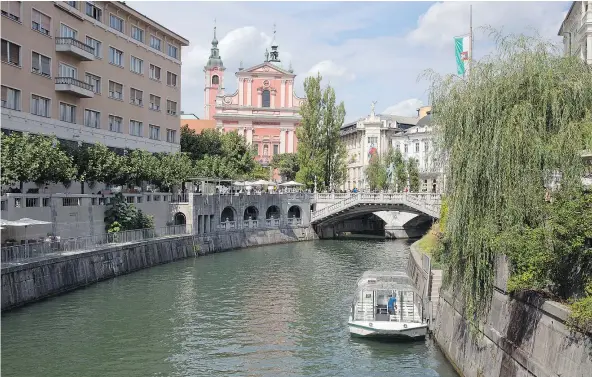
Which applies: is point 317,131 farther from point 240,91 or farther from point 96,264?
point 96,264

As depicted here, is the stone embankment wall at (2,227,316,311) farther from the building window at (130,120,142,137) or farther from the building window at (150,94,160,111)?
the building window at (150,94,160,111)

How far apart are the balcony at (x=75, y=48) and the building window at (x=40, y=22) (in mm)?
1436

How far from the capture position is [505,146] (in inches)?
889

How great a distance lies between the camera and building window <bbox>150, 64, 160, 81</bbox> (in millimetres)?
70562

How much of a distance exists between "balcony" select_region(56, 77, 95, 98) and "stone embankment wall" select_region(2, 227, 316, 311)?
13.5 metres

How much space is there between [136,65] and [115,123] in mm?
6594

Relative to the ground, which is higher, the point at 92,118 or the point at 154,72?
the point at 154,72

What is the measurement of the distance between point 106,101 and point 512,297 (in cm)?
4841

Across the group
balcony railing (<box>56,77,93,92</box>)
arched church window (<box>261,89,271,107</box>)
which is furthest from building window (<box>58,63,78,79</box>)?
arched church window (<box>261,89,271,107</box>)

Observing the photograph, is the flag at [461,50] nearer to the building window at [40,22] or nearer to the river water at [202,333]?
the river water at [202,333]

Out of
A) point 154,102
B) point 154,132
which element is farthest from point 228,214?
point 154,102

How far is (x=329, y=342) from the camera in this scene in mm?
31891

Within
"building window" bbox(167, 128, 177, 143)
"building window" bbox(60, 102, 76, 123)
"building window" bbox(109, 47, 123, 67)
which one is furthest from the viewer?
→ "building window" bbox(167, 128, 177, 143)

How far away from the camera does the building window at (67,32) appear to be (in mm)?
55281
